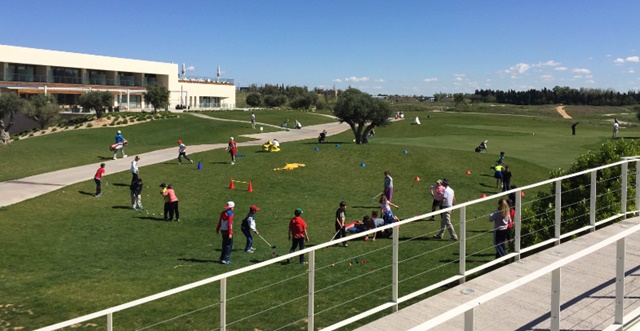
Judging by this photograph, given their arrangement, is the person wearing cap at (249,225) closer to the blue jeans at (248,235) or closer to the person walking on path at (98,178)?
the blue jeans at (248,235)

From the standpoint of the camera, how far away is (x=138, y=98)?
3679 inches

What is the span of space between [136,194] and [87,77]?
7336cm

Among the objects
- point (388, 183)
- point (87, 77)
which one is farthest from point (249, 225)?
point (87, 77)

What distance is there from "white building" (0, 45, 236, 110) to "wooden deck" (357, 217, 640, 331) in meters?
77.9

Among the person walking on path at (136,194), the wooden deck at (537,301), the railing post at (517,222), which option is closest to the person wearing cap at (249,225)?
the person walking on path at (136,194)

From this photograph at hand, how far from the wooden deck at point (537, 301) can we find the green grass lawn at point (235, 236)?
111 cm

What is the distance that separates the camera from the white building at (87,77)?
77125 millimetres

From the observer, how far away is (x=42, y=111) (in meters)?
61.0

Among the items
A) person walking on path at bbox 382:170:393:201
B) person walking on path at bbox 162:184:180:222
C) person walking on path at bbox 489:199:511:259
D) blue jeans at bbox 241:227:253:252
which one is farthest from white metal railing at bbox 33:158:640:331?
person walking on path at bbox 162:184:180:222

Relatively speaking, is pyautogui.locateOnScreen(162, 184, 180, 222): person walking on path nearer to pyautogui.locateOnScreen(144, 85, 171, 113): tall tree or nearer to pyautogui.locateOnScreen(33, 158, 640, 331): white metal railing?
pyautogui.locateOnScreen(33, 158, 640, 331): white metal railing

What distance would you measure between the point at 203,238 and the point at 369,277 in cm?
793

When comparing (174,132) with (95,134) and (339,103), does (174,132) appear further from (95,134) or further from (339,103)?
(339,103)

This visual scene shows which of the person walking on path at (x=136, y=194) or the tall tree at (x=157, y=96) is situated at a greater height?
the tall tree at (x=157, y=96)

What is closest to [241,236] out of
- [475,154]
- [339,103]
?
[475,154]
